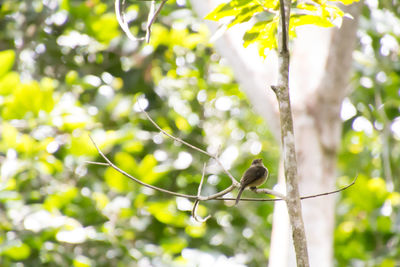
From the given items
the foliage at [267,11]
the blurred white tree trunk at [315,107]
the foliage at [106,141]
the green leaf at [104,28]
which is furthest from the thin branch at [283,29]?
the green leaf at [104,28]

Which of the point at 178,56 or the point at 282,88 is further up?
the point at 178,56

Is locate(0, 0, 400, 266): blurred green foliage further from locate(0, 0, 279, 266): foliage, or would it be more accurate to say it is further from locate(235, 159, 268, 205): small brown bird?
locate(235, 159, 268, 205): small brown bird

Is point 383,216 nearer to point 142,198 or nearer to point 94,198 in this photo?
point 142,198

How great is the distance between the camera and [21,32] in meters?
4.48

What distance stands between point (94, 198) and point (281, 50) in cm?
287

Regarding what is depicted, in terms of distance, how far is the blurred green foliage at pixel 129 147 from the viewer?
12.0 feet

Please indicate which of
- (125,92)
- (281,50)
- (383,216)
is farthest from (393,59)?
(281,50)

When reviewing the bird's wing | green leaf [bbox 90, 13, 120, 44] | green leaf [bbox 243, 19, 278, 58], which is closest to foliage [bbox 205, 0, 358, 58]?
green leaf [bbox 243, 19, 278, 58]

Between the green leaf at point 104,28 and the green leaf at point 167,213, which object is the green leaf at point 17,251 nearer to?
the green leaf at point 167,213

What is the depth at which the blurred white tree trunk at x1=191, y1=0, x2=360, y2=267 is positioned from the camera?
9.45 ft

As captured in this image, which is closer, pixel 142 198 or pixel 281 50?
pixel 281 50

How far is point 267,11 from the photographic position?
1.48 meters

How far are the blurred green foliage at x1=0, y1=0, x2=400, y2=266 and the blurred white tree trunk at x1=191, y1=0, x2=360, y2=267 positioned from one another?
47cm

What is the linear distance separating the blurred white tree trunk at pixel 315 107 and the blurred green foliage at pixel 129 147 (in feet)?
1.53
